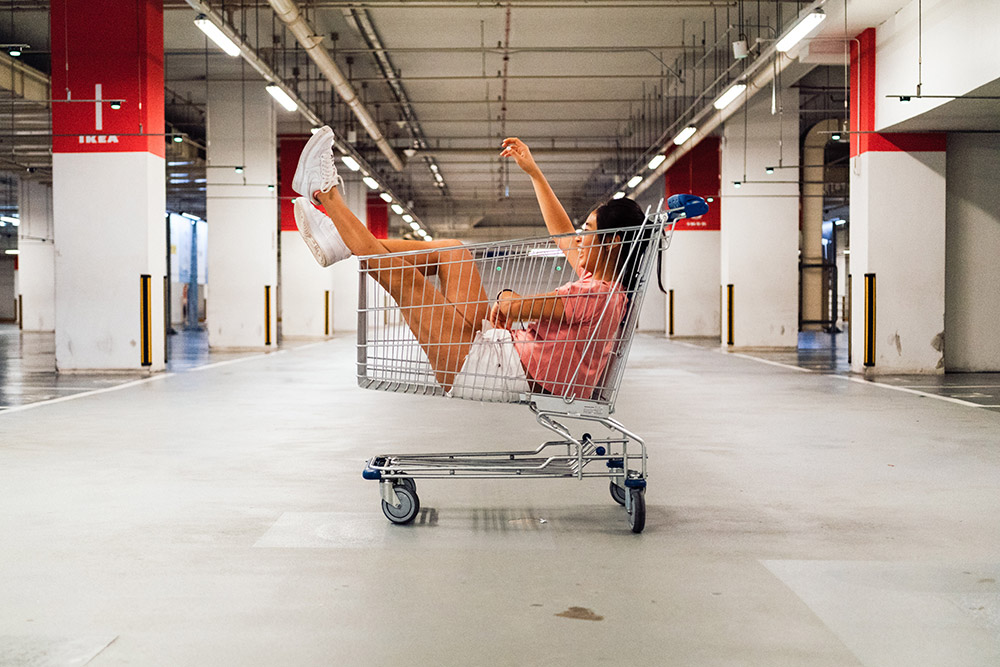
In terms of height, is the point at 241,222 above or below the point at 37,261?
above

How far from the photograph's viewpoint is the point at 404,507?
3.46 metres

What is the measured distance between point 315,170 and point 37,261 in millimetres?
31024

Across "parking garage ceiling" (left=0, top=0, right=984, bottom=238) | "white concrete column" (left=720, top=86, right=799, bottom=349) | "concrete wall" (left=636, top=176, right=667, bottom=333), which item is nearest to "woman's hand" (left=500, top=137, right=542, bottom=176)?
"parking garage ceiling" (left=0, top=0, right=984, bottom=238)

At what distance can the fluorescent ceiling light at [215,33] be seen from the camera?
940 centimetres

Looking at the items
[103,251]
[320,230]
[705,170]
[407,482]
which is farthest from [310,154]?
[705,170]

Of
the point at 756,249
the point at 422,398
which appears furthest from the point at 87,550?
the point at 756,249

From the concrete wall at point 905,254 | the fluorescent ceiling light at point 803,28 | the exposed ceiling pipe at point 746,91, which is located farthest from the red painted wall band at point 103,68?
the concrete wall at point 905,254

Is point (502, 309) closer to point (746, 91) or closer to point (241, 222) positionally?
point (746, 91)

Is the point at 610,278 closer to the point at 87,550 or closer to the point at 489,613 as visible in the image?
the point at 489,613

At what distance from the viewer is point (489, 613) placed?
243 cm

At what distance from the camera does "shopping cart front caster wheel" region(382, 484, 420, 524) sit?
3445mm

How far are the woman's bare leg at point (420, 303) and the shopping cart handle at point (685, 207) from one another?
35.0 inches

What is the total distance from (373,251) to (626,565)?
5.14ft

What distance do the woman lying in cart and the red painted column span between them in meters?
8.77
